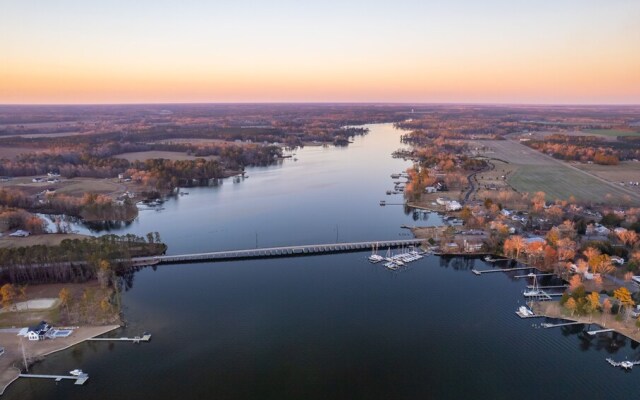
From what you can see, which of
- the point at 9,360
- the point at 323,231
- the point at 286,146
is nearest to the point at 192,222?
the point at 323,231

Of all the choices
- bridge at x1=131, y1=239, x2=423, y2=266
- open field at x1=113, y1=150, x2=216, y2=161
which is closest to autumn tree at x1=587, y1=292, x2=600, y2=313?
bridge at x1=131, y1=239, x2=423, y2=266

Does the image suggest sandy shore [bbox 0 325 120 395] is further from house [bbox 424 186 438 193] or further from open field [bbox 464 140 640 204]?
open field [bbox 464 140 640 204]

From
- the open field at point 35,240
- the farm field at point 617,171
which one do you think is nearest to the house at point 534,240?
the farm field at point 617,171

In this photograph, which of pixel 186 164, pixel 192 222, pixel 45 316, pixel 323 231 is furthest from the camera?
pixel 186 164

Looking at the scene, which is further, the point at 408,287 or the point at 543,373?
the point at 408,287

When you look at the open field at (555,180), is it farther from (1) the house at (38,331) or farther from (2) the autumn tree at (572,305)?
(1) the house at (38,331)

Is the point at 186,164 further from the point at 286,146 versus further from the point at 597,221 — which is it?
the point at 597,221
